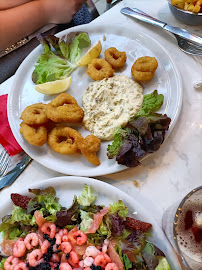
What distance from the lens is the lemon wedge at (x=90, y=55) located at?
6.40 feet

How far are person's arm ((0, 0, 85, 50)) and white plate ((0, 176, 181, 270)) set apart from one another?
1525 millimetres

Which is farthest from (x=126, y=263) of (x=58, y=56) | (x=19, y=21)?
(x=19, y=21)

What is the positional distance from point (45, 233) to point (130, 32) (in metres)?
1.54

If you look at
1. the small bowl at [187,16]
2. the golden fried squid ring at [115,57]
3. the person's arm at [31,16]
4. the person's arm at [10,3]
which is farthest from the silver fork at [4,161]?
the small bowl at [187,16]

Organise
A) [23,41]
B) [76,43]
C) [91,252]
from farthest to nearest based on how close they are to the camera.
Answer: [23,41] → [76,43] → [91,252]

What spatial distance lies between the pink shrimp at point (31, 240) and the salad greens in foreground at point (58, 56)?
107 centimetres

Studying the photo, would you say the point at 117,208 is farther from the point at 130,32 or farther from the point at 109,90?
the point at 130,32

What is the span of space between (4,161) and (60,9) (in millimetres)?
1510

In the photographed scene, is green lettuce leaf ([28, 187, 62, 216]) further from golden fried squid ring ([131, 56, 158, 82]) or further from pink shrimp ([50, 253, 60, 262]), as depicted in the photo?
golden fried squid ring ([131, 56, 158, 82])

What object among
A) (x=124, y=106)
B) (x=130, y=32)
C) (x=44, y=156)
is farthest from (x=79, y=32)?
(x=44, y=156)

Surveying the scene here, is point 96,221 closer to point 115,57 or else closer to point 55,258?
point 55,258

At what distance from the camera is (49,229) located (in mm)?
1378

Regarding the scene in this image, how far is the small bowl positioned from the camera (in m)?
1.95

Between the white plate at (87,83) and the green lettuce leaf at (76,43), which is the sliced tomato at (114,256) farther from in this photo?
the green lettuce leaf at (76,43)
